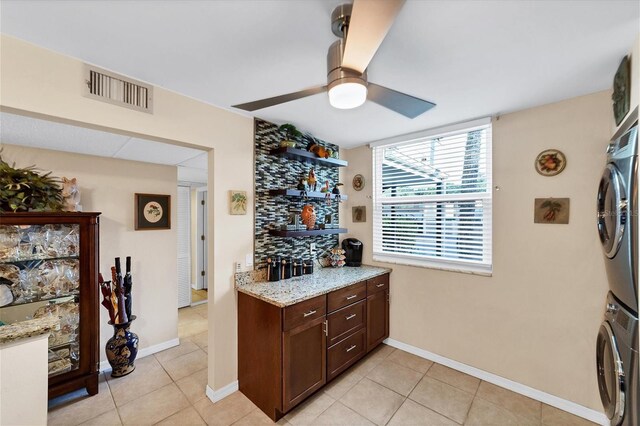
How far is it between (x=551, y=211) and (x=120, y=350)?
154 inches

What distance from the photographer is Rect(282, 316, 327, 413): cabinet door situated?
181 cm

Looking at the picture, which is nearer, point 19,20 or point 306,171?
→ point 19,20

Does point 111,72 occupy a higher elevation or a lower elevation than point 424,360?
higher

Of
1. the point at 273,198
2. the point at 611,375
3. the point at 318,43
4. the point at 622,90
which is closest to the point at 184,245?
the point at 273,198

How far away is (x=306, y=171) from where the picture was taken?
9.33 feet

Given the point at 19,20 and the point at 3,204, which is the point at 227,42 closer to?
the point at 19,20

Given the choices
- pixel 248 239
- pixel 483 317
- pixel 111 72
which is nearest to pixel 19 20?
pixel 111 72

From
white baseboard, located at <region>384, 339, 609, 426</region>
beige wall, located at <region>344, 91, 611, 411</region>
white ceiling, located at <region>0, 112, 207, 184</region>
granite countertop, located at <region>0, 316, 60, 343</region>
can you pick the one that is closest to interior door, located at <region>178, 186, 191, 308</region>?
white ceiling, located at <region>0, 112, 207, 184</region>

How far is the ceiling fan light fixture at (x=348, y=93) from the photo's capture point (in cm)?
107

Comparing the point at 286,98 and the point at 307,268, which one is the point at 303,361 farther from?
the point at 286,98

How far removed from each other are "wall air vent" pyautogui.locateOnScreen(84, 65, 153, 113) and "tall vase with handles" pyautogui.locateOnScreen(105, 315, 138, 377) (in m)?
1.96

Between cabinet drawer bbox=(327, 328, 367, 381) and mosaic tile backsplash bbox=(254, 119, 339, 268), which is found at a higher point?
mosaic tile backsplash bbox=(254, 119, 339, 268)

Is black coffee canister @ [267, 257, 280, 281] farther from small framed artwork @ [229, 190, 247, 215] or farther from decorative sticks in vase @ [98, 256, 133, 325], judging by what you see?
decorative sticks in vase @ [98, 256, 133, 325]

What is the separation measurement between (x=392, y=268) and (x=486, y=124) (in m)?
1.67
